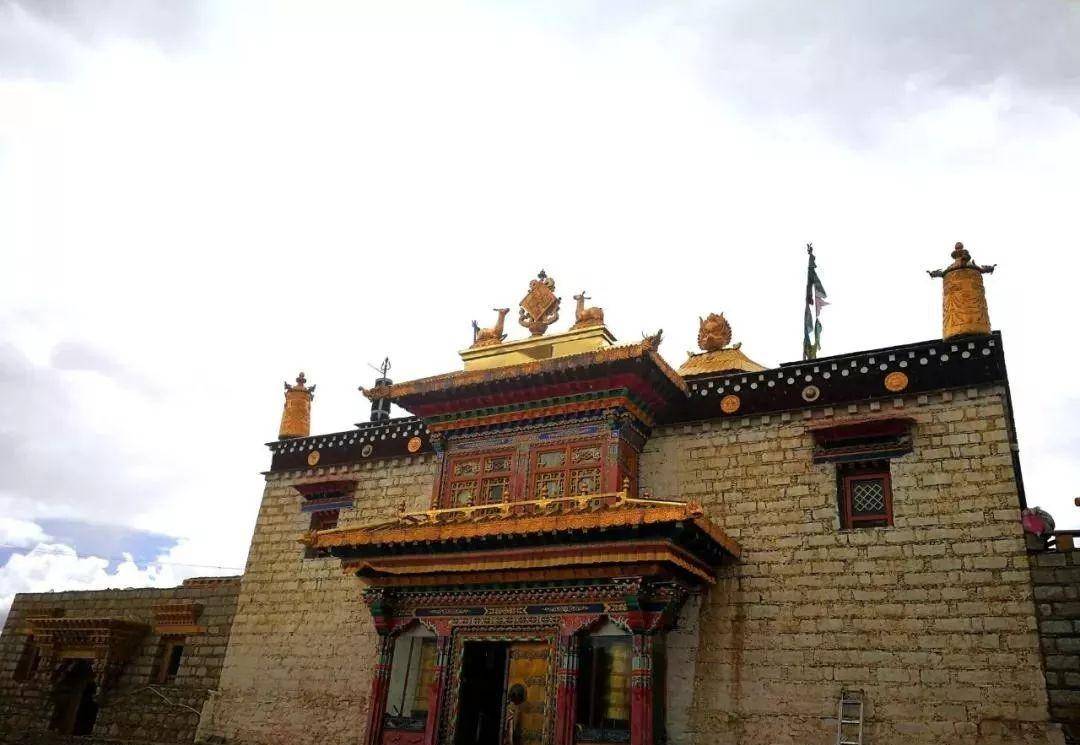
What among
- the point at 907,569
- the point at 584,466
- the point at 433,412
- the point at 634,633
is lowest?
the point at 634,633

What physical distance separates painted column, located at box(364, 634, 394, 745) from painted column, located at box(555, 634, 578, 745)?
357 cm

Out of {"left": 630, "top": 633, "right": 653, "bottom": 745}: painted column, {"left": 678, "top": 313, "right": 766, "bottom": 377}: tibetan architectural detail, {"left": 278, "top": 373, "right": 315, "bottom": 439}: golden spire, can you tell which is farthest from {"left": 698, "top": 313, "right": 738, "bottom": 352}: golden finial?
{"left": 278, "top": 373, "right": 315, "bottom": 439}: golden spire

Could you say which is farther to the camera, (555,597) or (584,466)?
(584,466)

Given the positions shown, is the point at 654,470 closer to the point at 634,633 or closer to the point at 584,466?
the point at 584,466

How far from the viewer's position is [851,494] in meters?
15.1

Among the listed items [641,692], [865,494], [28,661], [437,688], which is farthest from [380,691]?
[28,661]

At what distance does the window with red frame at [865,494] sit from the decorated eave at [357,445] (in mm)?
8969

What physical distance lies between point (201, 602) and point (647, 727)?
43.0 feet

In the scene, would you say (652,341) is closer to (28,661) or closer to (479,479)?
(479,479)

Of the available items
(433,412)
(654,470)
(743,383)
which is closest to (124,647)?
(433,412)

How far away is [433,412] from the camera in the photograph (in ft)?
60.2

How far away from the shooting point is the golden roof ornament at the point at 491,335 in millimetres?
19234

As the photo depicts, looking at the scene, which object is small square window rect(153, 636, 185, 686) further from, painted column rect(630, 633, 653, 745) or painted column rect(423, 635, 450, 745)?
painted column rect(630, 633, 653, 745)

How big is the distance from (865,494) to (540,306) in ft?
24.8
